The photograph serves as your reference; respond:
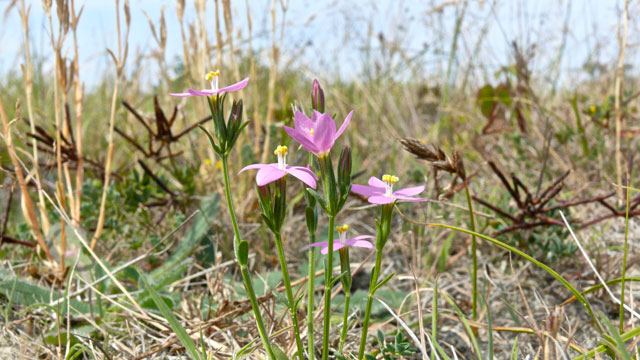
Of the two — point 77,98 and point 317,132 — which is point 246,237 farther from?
point 317,132

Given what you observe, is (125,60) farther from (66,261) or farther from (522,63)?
(522,63)

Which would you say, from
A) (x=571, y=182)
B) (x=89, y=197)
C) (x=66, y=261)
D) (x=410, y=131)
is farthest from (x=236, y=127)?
(x=410, y=131)

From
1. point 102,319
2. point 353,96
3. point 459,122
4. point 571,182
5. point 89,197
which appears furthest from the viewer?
point 353,96

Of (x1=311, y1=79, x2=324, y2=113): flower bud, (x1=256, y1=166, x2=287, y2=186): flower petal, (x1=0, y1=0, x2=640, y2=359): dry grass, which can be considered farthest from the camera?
(x1=0, y1=0, x2=640, y2=359): dry grass

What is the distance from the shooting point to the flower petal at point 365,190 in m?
0.80

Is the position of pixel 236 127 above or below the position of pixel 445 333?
above

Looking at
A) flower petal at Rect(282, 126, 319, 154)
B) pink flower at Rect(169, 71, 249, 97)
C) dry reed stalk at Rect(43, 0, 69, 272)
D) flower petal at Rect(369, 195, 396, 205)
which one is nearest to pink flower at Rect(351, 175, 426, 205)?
flower petal at Rect(369, 195, 396, 205)

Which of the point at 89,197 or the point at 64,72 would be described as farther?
the point at 89,197

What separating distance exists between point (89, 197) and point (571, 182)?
6.65 ft

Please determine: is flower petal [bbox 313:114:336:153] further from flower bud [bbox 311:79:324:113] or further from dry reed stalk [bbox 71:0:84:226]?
dry reed stalk [bbox 71:0:84:226]

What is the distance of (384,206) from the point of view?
0.81m

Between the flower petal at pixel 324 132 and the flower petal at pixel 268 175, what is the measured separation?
2.7 inches

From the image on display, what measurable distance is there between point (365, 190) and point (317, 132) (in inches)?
5.6

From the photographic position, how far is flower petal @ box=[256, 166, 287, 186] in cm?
70
